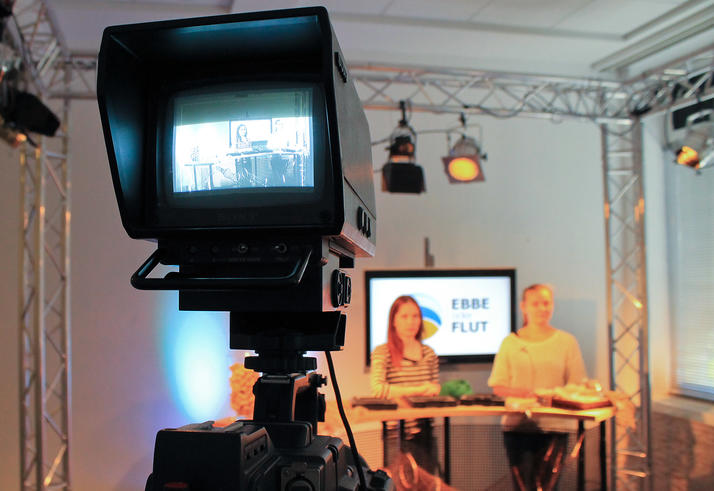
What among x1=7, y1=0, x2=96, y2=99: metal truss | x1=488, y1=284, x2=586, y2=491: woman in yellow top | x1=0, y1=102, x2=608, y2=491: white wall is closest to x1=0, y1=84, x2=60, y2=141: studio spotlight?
x1=7, y1=0, x2=96, y2=99: metal truss

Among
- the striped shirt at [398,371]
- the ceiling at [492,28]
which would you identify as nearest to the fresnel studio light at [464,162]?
the ceiling at [492,28]

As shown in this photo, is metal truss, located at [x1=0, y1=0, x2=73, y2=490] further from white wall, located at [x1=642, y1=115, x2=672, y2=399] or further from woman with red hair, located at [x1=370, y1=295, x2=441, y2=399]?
white wall, located at [x1=642, y1=115, x2=672, y2=399]

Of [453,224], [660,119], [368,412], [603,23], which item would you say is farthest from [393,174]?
[660,119]

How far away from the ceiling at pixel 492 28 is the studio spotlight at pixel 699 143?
0.84 meters

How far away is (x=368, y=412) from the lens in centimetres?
332

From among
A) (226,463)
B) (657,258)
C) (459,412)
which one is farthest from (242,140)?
(657,258)

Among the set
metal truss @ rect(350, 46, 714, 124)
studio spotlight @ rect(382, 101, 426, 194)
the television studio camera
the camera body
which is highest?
metal truss @ rect(350, 46, 714, 124)

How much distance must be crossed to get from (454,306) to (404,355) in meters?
1.01

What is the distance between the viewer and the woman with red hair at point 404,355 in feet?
12.3

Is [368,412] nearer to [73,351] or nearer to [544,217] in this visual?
[73,351]

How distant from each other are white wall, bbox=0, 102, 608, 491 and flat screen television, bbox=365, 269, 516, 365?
164 millimetres

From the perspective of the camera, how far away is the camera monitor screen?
912 millimetres

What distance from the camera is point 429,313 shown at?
466cm

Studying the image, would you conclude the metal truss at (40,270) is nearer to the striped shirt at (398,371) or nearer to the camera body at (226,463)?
the striped shirt at (398,371)
